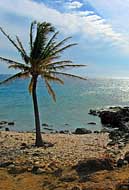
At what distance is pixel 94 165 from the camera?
18859 mm

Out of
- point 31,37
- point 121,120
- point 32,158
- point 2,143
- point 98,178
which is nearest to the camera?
point 98,178

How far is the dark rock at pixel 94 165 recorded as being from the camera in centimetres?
1872

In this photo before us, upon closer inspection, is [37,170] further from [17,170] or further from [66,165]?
[66,165]

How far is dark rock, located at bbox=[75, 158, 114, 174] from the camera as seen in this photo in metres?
18.7

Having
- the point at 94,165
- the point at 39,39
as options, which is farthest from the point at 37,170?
the point at 39,39

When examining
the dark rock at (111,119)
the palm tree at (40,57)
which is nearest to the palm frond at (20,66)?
the palm tree at (40,57)

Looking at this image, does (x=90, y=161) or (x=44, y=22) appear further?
(x=44, y=22)

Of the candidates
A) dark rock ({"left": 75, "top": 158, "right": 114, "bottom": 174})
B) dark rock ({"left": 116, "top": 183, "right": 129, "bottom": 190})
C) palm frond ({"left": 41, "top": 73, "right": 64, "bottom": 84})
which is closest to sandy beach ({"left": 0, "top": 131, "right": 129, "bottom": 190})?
dark rock ({"left": 116, "top": 183, "right": 129, "bottom": 190})

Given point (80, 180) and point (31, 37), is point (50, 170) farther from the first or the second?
point (31, 37)

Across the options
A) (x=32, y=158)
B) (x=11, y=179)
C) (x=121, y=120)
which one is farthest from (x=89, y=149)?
(x=121, y=120)

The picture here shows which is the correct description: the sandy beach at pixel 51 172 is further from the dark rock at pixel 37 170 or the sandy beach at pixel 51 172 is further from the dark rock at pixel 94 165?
the dark rock at pixel 94 165

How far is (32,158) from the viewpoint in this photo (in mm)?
23172

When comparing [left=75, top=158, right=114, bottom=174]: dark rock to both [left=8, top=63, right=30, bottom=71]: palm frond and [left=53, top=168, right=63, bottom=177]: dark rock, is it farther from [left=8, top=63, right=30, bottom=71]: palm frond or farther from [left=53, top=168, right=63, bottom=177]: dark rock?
[left=8, top=63, right=30, bottom=71]: palm frond

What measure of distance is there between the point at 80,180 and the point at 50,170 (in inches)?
110
